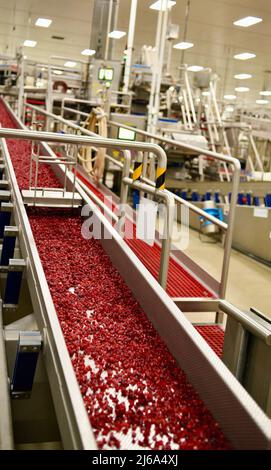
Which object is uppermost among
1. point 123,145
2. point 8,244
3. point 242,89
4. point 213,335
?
point 242,89

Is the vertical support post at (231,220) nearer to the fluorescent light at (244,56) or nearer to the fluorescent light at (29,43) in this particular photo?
the fluorescent light at (244,56)

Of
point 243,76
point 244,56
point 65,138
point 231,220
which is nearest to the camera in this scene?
point 65,138

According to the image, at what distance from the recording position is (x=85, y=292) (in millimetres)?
2545

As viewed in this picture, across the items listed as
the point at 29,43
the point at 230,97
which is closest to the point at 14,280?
the point at 29,43

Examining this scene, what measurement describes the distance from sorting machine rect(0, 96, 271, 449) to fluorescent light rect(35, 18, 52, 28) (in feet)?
38.4

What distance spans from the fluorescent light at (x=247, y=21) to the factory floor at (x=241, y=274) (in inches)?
235

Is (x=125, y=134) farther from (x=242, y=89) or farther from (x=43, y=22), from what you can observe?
(x=242, y=89)

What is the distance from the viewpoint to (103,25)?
9797 mm

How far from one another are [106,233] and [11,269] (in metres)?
0.70

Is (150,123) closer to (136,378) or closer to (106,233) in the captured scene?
(106,233)

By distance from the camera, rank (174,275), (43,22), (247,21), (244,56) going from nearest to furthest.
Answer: (174,275) < (247,21) < (43,22) < (244,56)

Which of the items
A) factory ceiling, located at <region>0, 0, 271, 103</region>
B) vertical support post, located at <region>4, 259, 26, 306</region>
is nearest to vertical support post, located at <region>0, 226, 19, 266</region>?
vertical support post, located at <region>4, 259, 26, 306</region>

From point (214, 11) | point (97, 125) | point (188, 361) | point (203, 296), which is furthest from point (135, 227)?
point (214, 11)

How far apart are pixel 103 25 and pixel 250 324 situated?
9016 mm
